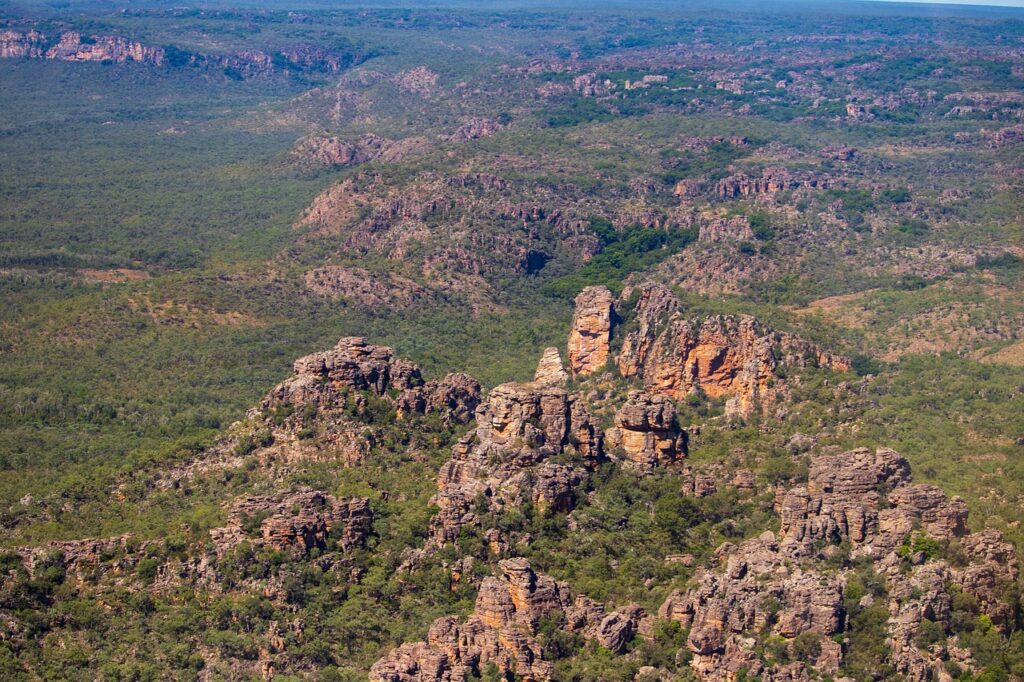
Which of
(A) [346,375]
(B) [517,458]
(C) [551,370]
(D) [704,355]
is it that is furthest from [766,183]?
(B) [517,458]

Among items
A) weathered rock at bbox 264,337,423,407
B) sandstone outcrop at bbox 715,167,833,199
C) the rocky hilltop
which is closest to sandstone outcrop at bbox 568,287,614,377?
the rocky hilltop

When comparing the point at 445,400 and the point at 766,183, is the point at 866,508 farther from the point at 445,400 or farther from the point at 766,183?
the point at 766,183

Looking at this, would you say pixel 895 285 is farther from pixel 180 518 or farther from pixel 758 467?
pixel 180 518

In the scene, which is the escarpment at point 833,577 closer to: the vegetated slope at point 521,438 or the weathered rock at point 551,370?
the vegetated slope at point 521,438

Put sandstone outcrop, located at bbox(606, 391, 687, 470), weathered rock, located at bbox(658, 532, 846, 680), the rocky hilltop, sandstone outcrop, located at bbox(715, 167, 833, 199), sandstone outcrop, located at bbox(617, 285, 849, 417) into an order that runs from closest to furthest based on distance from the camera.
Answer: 1. weathered rock, located at bbox(658, 532, 846, 680)
2. the rocky hilltop
3. sandstone outcrop, located at bbox(606, 391, 687, 470)
4. sandstone outcrop, located at bbox(617, 285, 849, 417)
5. sandstone outcrop, located at bbox(715, 167, 833, 199)

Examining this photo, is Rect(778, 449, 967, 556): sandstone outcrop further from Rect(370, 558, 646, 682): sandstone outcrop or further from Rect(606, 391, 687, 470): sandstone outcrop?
Rect(606, 391, 687, 470): sandstone outcrop
